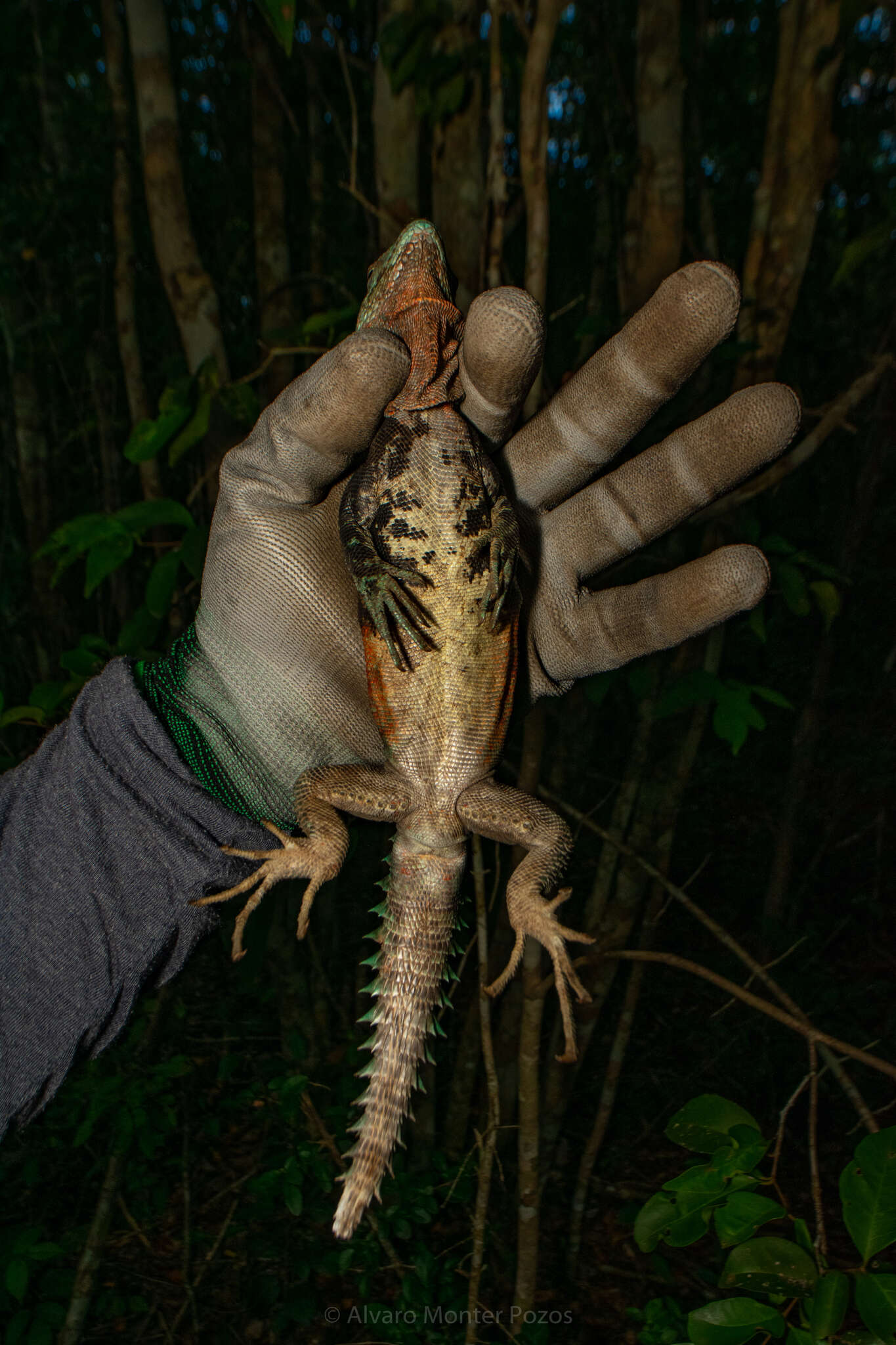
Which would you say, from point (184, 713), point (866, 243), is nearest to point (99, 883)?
point (184, 713)

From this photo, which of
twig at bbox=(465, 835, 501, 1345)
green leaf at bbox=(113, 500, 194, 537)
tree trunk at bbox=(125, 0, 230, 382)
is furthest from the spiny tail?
tree trunk at bbox=(125, 0, 230, 382)

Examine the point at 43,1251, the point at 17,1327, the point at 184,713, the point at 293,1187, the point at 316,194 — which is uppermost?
the point at 316,194

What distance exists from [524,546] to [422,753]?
0.63 m

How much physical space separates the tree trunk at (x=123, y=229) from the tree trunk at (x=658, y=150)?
9.30 feet

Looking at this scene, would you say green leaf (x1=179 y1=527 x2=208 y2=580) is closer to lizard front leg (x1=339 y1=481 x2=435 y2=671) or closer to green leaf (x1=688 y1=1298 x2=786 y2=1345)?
lizard front leg (x1=339 y1=481 x2=435 y2=671)

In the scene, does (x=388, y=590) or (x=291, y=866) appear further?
(x=291, y=866)

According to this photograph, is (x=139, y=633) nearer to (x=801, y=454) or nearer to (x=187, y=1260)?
(x=801, y=454)

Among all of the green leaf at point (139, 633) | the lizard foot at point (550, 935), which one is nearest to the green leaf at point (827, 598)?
the lizard foot at point (550, 935)

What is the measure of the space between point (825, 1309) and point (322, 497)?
183cm

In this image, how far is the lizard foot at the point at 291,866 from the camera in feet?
5.75

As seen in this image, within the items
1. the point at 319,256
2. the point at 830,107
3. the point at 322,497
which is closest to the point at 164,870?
the point at 322,497

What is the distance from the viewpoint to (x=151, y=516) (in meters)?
2.34

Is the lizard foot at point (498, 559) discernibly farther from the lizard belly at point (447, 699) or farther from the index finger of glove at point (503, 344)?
the index finger of glove at point (503, 344)

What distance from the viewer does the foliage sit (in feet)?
4.59
